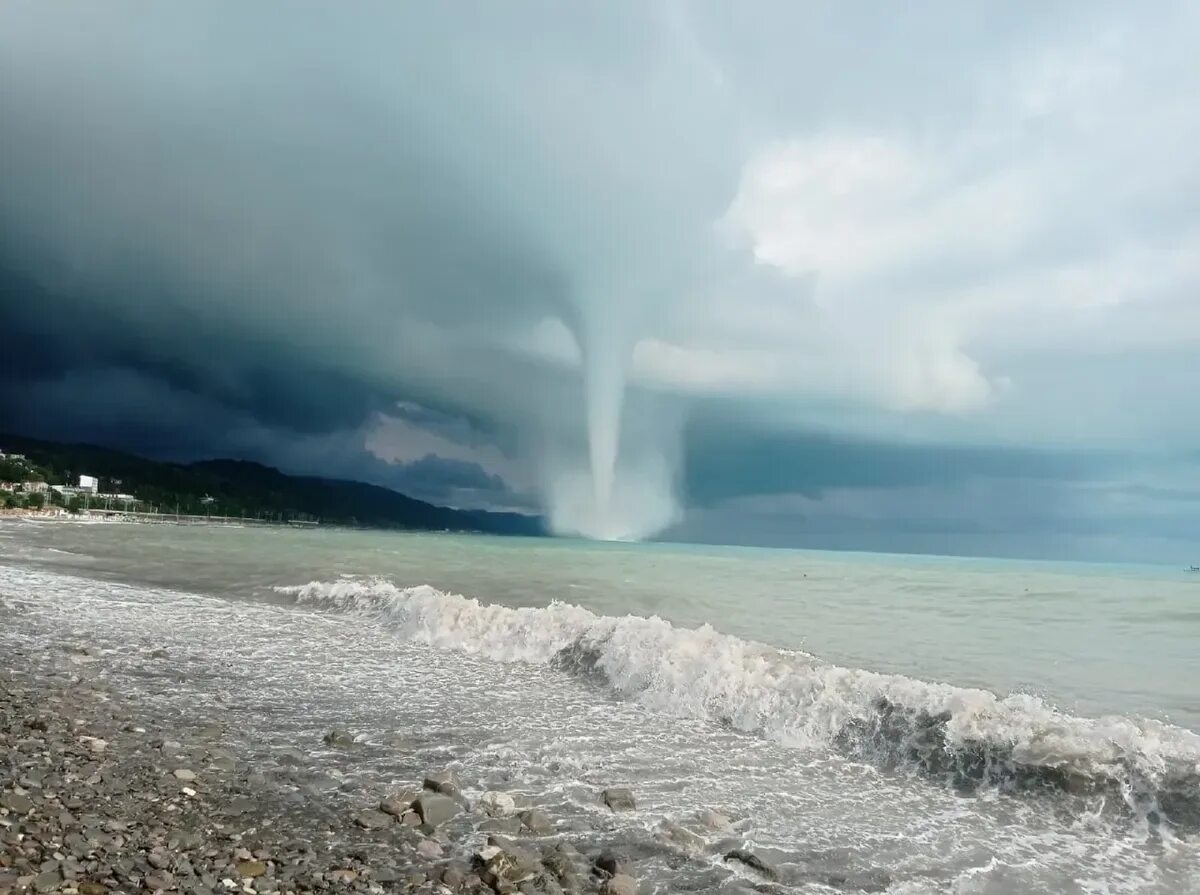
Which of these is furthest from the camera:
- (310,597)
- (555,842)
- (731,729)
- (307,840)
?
(310,597)

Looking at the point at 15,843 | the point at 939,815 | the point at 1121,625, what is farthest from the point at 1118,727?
the point at 1121,625

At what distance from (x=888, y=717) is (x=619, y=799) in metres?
6.11

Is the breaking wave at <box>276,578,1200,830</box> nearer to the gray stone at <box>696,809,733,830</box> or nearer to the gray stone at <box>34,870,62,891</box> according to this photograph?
the gray stone at <box>696,809,733,830</box>

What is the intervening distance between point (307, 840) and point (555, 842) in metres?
2.35

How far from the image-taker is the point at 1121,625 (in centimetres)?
3089

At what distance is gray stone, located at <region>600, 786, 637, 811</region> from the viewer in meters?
8.76

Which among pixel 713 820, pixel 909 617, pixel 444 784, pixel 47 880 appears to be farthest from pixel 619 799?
pixel 909 617

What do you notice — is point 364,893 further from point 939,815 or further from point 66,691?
point 66,691

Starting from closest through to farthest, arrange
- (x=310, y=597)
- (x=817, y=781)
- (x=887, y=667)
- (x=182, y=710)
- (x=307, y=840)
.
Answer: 1. (x=307, y=840)
2. (x=817, y=781)
3. (x=182, y=710)
4. (x=887, y=667)
5. (x=310, y=597)

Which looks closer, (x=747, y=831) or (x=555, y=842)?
(x=555, y=842)

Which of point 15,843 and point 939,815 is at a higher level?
point 15,843

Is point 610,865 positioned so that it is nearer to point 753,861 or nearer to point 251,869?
point 753,861

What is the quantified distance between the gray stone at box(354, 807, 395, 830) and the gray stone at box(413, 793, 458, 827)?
0.30 m

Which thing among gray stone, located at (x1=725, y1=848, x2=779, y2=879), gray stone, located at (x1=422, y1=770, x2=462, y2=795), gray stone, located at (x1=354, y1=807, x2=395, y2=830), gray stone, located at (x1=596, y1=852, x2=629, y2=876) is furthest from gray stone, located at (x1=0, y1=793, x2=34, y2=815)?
gray stone, located at (x1=725, y1=848, x2=779, y2=879)
